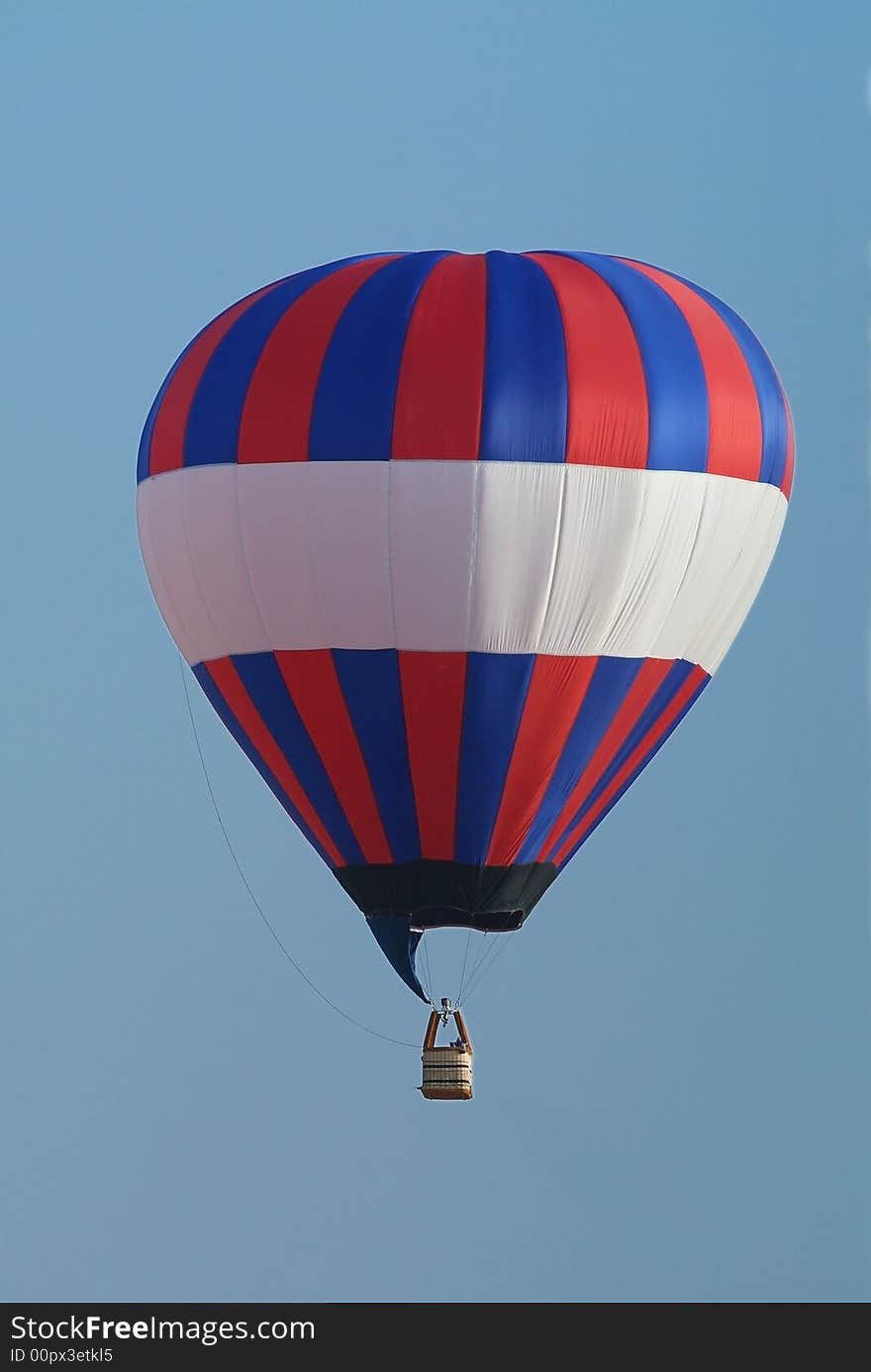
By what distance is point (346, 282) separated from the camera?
79.6 feet

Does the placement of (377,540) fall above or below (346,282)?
below

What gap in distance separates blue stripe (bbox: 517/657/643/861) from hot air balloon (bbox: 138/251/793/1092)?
0.01m

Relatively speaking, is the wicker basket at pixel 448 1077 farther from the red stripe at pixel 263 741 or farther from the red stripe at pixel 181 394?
the red stripe at pixel 181 394

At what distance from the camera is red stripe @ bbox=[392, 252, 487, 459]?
77.3ft

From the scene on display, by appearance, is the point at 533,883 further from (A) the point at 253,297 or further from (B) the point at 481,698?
(A) the point at 253,297

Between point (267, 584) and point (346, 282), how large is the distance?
1.64 metres

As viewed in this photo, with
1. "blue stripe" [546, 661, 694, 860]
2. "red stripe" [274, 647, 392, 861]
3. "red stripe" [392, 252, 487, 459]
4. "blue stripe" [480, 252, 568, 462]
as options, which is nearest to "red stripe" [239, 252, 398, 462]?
"red stripe" [392, 252, 487, 459]

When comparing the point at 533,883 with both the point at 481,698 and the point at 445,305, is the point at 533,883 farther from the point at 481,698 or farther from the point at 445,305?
the point at 445,305

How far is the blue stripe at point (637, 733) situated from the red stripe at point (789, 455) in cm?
115

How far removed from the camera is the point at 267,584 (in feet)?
78.6

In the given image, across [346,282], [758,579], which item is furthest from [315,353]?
[758,579]

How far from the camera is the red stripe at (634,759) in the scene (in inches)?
966

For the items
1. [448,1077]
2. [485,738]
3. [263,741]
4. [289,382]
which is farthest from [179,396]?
[448,1077]

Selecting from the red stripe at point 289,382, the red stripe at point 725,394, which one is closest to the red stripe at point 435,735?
the red stripe at point 289,382
